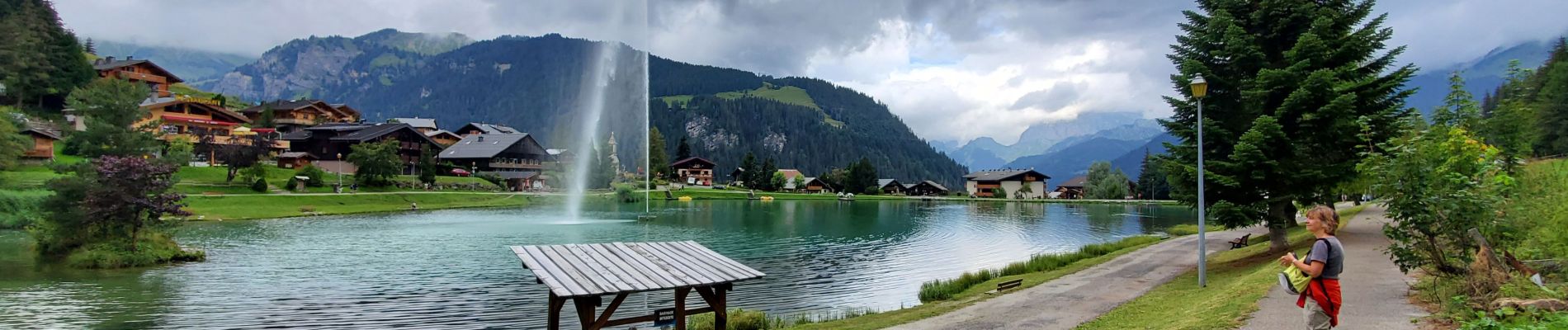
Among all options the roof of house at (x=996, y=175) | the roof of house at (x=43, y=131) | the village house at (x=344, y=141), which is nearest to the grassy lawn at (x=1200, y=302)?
the roof of house at (x=43, y=131)

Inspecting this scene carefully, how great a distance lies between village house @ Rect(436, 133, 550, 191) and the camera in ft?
339

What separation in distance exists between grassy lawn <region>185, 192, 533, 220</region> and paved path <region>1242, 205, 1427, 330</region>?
52.7 metres

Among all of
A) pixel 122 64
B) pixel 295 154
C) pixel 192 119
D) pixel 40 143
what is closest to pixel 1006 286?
pixel 40 143

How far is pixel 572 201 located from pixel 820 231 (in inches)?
955

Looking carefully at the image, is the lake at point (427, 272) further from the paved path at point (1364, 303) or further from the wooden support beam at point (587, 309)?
the paved path at point (1364, 303)

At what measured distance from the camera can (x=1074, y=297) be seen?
18.1 metres

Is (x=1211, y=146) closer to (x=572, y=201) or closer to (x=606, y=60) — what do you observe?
(x=606, y=60)

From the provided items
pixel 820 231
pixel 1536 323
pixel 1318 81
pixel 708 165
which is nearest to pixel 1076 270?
pixel 1318 81

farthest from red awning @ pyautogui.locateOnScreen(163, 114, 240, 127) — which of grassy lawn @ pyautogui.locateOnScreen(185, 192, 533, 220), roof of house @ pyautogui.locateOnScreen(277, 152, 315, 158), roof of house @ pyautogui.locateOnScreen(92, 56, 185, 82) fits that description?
grassy lawn @ pyautogui.locateOnScreen(185, 192, 533, 220)

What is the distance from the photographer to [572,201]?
6288cm

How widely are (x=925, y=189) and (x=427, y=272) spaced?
148301mm

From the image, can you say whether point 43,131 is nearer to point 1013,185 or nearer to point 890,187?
point 890,187

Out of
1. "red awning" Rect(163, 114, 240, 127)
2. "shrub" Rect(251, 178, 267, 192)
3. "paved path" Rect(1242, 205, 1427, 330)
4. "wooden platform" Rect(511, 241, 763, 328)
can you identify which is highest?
"red awning" Rect(163, 114, 240, 127)

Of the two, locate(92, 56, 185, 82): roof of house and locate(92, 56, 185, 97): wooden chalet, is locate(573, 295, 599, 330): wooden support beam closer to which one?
locate(92, 56, 185, 97): wooden chalet
